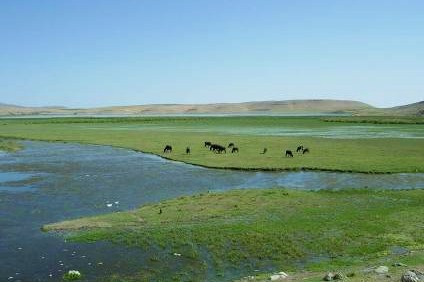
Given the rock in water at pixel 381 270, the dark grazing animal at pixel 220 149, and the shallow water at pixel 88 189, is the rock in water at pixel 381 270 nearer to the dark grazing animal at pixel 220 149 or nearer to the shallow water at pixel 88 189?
the shallow water at pixel 88 189

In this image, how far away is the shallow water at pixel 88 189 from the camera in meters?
16.5

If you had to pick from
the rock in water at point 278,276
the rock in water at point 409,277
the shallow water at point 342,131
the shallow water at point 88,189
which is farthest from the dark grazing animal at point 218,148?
the rock in water at point 409,277

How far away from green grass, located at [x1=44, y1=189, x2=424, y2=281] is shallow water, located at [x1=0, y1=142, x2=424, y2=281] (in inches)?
52.6

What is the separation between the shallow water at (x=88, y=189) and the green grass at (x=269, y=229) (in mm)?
1335

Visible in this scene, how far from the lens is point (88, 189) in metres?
30.2

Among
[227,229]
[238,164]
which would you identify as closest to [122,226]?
[227,229]

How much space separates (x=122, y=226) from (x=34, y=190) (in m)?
11.8

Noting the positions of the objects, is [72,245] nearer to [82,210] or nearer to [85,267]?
[85,267]

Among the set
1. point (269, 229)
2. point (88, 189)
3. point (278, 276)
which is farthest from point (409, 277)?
point (88, 189)

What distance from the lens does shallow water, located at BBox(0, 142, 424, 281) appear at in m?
16.5

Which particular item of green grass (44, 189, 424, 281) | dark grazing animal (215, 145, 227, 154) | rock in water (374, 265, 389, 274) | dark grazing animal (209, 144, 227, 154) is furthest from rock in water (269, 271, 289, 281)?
dark grazing animal (209, 144, 227, 154)

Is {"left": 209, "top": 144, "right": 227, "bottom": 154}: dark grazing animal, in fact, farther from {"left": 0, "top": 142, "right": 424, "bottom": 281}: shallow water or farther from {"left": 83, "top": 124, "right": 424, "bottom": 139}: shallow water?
{"left": 83, "top": 124, "right": 424, "bottom": 139}: shallow water

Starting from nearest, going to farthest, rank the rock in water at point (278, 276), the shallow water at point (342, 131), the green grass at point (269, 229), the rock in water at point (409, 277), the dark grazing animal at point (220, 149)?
the rock in water at point (409, 277) < the rock in water at point (278, 276) < the green grass at point (269, 229) < the dark grazing animal at point (220, 149) < the shallow water at point (342, 131)

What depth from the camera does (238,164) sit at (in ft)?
130
